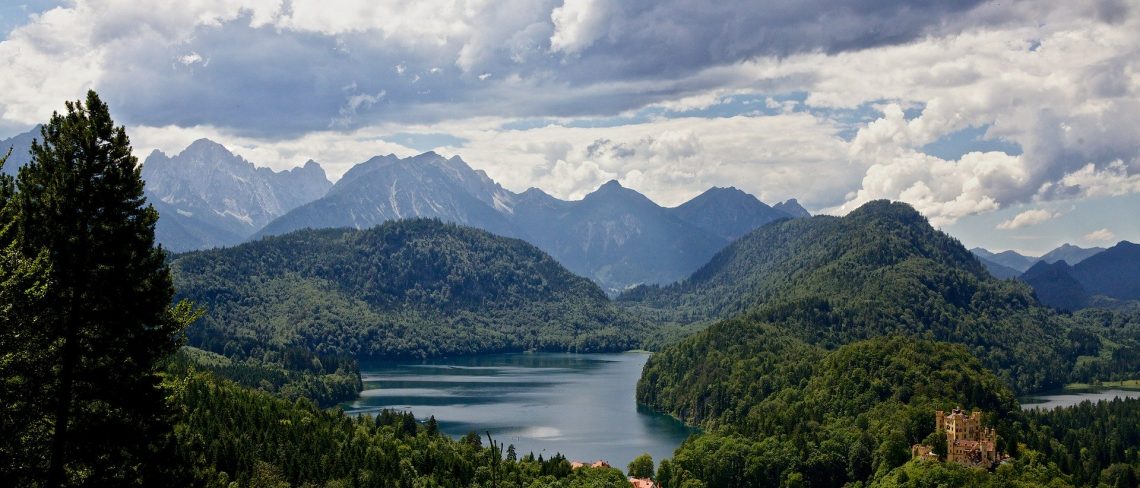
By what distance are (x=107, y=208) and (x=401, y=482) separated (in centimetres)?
5888

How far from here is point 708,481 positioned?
97.9 metres

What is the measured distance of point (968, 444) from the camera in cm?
8569

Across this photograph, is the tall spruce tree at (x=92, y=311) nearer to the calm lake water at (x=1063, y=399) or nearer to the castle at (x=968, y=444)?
the castle at (x=968, y=444)

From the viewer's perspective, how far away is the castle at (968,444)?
84.7 metres

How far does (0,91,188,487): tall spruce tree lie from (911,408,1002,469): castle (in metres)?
72.3

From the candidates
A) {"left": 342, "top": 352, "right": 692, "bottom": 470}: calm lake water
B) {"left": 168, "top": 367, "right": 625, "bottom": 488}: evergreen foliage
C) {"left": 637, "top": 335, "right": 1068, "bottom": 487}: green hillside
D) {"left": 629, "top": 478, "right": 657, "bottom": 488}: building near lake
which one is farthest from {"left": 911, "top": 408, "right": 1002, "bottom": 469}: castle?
{"left": 342, "top": 352, "right": 692, "bottom": 470}: calm lake water

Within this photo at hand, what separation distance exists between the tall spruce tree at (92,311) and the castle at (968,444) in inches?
2848

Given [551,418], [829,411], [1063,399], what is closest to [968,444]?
[829,411]

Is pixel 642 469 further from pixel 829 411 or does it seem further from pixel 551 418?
pixel 551 418

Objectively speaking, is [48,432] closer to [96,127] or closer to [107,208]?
[107,208]

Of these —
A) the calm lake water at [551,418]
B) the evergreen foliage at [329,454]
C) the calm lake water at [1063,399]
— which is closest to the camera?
the evergreen foliage at [329,454]

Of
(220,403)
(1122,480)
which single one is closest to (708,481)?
(1122,480)

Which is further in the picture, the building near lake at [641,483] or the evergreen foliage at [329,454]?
the building near lake at [641,483]

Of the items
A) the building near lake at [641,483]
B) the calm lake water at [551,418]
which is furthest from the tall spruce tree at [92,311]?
the calm lake water at [551,418]
